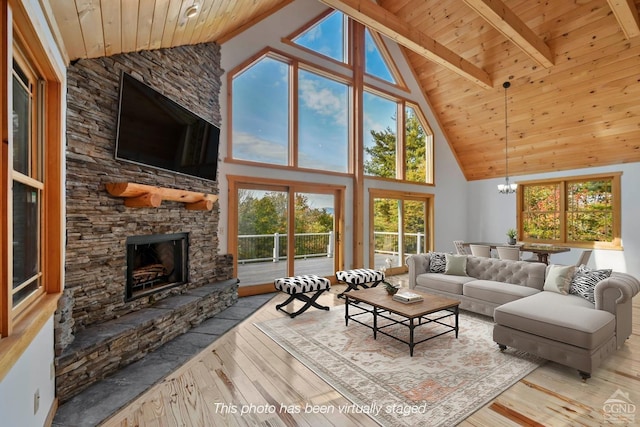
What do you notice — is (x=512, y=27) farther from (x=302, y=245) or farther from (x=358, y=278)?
(x=302, y=245)

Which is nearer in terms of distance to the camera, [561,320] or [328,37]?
[561,320]

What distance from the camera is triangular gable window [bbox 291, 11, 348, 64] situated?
235 inches

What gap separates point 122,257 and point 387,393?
107 inches

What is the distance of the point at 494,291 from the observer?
3938 millimetres

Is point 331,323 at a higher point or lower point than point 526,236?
lower

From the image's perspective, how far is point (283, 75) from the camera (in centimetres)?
570

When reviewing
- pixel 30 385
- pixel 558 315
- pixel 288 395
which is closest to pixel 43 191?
pixel 30 385

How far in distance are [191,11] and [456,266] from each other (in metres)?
4.66

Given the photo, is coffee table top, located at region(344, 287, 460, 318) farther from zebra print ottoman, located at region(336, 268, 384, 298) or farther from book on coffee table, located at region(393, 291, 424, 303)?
zebra print ottoman, located at region(336, 268, 384, 298)

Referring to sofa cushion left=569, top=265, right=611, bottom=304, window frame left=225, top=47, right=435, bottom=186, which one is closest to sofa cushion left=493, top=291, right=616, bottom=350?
sofa cushion left=569, top=265, right=611, bottom=304

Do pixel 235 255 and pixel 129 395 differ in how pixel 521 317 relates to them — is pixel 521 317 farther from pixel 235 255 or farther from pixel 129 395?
pixel 235 255

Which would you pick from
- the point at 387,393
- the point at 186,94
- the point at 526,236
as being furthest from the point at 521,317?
the point at 526,236

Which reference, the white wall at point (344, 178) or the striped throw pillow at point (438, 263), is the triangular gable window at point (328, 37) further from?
the striped throw pillow at point (438, 263)

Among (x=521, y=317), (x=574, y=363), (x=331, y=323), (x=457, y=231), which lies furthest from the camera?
(x=457, y=231)
